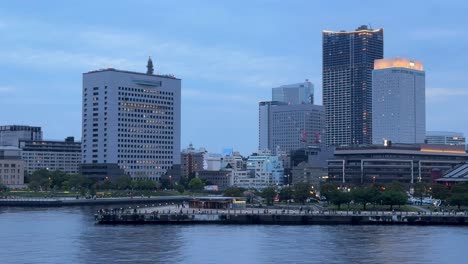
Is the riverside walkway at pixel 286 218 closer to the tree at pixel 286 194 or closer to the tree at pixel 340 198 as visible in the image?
the tree at pixel 340 198

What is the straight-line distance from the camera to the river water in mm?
76188

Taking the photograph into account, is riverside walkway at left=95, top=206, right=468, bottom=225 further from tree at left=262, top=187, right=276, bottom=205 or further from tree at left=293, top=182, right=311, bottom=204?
tree at left=262, top=187, right=276, bottom=205

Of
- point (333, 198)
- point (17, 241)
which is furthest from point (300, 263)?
point (333, 198)

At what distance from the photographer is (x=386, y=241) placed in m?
91.4

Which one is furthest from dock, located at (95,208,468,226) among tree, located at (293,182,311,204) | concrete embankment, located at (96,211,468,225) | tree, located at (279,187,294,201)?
tree, located at (279,187,294,201)

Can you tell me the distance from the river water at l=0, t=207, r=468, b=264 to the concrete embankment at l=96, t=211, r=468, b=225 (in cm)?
450

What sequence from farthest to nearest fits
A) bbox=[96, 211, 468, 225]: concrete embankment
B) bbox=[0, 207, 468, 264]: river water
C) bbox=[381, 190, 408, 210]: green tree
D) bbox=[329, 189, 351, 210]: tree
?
bbox=[329, 189, 351, 210]: tree → bbox=[381, 190, 408, 210]: green tree → bbox=[96, 211, 468, 225]: concrete embankment → bbox=[0, 207, 468, 264]: river water

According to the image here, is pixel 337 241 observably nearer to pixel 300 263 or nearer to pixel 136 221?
pixel 300 263

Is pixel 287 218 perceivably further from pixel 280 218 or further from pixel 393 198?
pixel 393 198

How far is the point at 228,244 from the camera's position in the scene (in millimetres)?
89188

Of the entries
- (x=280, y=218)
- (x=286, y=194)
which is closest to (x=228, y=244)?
(x=280, y=218)

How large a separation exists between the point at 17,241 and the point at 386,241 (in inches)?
1621

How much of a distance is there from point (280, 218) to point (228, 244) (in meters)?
32.4

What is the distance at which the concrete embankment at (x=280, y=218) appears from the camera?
118 metres
